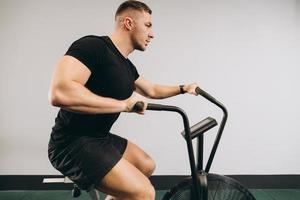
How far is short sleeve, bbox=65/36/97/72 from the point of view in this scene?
1278 millimetres

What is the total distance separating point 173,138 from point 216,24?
48.6 inches

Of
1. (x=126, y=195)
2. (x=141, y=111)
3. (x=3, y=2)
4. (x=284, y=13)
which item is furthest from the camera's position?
(x=284, y=13)

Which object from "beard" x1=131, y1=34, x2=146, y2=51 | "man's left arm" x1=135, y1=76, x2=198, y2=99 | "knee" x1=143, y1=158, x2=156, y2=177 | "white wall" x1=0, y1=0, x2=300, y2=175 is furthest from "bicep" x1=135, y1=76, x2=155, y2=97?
"white wall" x1=0, y1=0, x2=300, y2=175

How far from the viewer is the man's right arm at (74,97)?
3.87 feet

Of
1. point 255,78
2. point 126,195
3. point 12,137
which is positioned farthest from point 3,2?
point 255,78

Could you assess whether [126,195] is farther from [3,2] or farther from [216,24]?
[3,2]

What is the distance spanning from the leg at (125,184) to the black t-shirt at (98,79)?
255 mm

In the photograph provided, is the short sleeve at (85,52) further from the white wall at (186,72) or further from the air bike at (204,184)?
the white wall at (186,72)

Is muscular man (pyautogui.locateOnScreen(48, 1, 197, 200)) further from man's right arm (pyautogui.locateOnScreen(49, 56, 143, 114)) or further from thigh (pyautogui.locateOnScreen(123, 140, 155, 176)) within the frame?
thigh (pyautogui.locateOnScreen(123, 140, 155, 176))

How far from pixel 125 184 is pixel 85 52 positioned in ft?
2.14

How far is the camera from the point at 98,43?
4.52 ft

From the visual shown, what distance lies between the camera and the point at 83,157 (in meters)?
1.36

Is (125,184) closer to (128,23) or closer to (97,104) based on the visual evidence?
(97,104)

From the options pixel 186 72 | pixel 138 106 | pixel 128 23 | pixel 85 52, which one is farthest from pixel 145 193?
pixel 186 72
